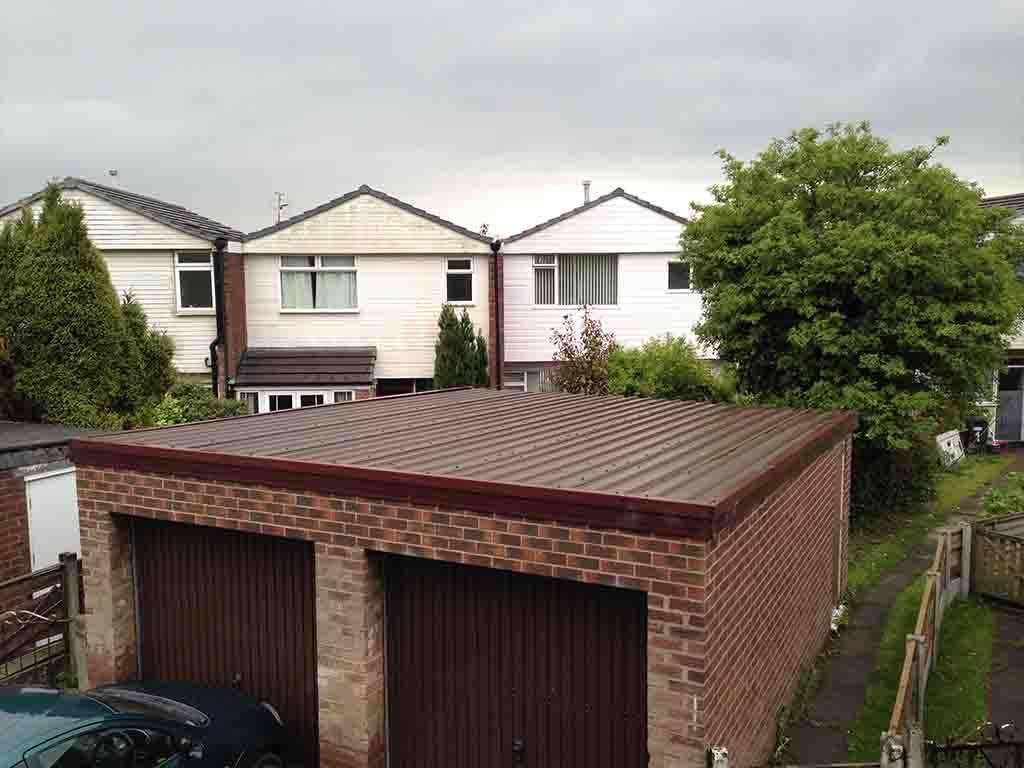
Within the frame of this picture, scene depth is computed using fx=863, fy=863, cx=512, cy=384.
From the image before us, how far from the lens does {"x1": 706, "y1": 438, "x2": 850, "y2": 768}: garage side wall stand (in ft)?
18.2

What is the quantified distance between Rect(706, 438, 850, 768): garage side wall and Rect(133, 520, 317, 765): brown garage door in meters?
3.30

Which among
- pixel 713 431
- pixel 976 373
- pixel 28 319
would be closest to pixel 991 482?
pixel 976 373

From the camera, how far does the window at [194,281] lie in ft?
73.9

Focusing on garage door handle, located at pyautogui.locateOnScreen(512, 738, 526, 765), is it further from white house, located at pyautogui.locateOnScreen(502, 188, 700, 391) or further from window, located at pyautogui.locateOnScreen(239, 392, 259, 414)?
white house, located at pyautogui.locateOnScreen(502, 188, 700, 391)

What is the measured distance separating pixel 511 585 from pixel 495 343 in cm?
1749

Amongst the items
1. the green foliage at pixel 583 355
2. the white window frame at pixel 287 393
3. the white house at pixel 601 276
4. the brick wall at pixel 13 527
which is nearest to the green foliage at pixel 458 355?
the white house at pixel 601 276

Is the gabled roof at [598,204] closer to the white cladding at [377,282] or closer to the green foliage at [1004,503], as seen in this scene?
the white cladding at [377,282]

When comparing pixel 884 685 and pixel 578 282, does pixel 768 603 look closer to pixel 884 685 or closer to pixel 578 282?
pixel 884 685

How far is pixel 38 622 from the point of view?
28.1ft

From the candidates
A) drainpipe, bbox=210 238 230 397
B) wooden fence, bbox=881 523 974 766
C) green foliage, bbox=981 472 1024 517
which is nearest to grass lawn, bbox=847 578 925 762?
wooden fence, bbox=881 523 974 766

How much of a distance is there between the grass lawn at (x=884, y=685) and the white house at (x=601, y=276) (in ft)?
42.5

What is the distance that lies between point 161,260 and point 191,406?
247 inches

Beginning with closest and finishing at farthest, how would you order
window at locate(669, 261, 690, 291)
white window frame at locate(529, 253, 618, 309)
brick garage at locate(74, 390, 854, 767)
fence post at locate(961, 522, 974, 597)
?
brick garage at locate(74, 390, 854, 767) < fence post at locate(961, 522, 974, 597) < white window frame at locate(529, 253, 618, 309) < window at locate(669, 261, 690, 291)

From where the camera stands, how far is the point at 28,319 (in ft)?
43.8
